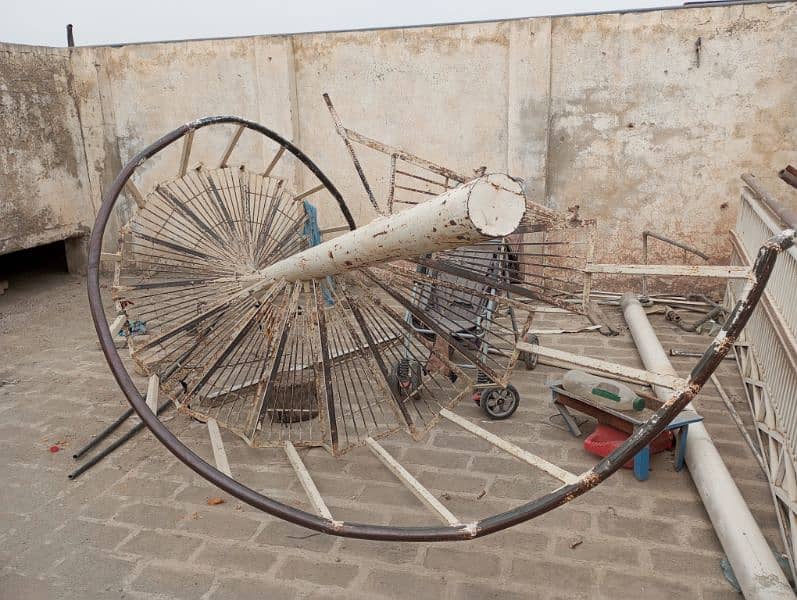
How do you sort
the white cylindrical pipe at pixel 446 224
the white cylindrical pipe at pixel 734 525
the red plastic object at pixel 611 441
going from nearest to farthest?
the white cylindrical pipe at pixel 446 224, the white cylindrical pipe at pixel 734 525, the red plastic object at pixel 611 441

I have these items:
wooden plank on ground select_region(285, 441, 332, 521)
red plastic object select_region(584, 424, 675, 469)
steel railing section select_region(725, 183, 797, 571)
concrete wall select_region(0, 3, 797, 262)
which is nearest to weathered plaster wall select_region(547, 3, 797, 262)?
concrete wall select_region(0, 3, 797, 262)

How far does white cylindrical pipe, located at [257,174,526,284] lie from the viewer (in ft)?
5.40

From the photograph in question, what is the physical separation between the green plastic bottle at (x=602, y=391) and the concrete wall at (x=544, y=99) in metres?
2.93

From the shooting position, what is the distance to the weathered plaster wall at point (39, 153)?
6.49 m

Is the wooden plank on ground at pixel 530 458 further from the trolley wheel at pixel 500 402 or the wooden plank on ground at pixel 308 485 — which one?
the trolley wheel at pixel 500 402

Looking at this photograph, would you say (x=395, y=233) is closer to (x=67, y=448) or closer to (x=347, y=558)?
(x=347, y=558)

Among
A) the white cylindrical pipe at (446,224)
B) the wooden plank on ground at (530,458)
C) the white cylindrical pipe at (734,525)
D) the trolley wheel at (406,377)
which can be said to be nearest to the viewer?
the white cylindrical pipe at (446,224)

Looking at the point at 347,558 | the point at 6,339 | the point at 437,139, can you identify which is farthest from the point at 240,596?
the point at 437,139

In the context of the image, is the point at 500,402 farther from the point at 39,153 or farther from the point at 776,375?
the point at 39,153

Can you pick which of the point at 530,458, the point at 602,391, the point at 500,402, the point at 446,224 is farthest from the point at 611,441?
the point at 446,224

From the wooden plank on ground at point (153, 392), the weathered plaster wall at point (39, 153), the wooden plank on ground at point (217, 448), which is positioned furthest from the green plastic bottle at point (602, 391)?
the weathered plaster wall at point (39, 153)

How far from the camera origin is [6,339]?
5.66 m

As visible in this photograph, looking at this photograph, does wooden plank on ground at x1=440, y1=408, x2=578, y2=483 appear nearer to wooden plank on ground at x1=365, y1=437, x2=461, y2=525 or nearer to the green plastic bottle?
wooden plank on ground at x1=365, y1=437, x2=461, y2=525

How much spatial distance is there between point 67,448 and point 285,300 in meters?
1.87
